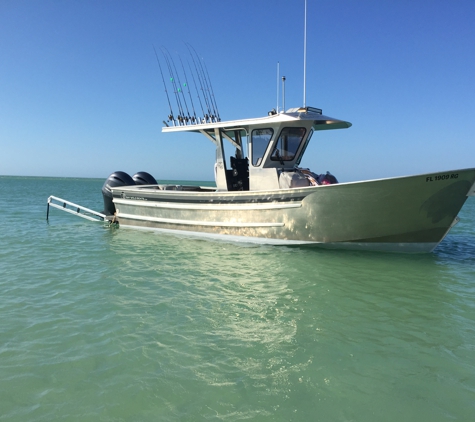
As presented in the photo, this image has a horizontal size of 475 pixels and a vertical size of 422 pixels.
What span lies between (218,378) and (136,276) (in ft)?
11.4

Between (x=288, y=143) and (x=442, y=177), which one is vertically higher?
(x=288, y=143)

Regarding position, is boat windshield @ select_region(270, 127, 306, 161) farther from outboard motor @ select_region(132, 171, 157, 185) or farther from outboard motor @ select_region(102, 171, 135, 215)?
outboard motor @ select_region(132, 171, 157, 185)

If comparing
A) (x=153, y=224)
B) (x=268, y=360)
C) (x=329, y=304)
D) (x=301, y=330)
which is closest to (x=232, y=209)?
(x=153, y=224)

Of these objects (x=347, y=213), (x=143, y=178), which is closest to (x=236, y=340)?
(x=347, y=213)

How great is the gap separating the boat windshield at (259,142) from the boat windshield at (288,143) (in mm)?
259

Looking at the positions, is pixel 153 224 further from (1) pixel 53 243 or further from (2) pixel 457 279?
(2) pixel 457 279

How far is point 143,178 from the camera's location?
13523 millimetres

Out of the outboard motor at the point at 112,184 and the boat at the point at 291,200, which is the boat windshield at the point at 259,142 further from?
the outboard motor at the point at 112,184

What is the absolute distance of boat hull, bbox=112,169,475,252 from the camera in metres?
7.02

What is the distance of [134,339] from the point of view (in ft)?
12.3

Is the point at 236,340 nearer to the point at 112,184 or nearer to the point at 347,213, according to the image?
the point at 347,213

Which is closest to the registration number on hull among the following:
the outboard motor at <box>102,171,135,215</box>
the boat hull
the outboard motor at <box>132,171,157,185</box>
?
the boat hull

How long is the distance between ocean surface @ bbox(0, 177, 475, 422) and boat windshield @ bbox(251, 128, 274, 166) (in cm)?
303

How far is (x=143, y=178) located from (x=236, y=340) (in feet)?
34.9
